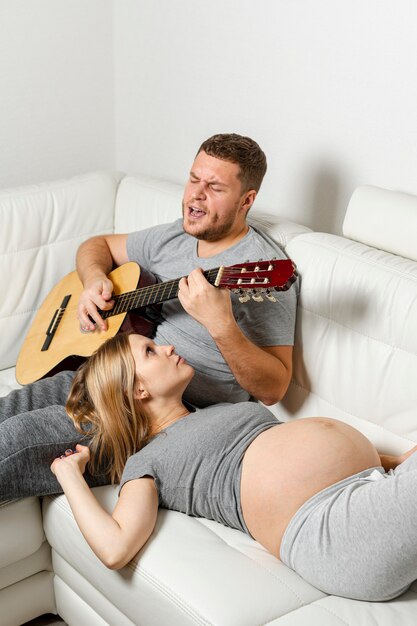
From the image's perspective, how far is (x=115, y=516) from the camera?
1546mm

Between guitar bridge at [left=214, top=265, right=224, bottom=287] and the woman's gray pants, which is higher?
guitar bridge at [left=214, top=265, right=224, bottom=287]

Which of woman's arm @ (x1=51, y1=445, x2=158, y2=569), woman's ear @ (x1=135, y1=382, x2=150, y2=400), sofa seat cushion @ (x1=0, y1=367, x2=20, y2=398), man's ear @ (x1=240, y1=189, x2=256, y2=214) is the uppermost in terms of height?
man's ear @ (x1=240, y1=189, x2=256, y2=214)

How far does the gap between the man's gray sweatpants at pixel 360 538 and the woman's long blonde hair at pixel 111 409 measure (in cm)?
42

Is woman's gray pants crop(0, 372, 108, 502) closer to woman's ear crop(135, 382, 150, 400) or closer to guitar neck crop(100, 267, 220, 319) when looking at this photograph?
woman's ear crop(135, 382, 150, 400)

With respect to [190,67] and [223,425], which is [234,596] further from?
[190,67]

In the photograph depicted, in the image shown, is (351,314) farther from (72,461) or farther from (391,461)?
(72,461)

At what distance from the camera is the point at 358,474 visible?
156cm

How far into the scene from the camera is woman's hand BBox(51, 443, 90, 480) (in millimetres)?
1670

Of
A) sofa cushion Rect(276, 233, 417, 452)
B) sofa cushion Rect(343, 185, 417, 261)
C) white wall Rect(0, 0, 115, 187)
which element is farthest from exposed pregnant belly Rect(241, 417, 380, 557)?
white wall Rect(0, 0, 115, 187)

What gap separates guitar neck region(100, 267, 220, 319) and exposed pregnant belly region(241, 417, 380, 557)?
413 mm

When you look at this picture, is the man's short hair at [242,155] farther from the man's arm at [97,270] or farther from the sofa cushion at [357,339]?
the man's arm at [97,270]

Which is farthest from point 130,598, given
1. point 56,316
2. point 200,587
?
point 56,316

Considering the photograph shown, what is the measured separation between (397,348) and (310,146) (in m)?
0.78

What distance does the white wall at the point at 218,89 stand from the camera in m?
2.10
